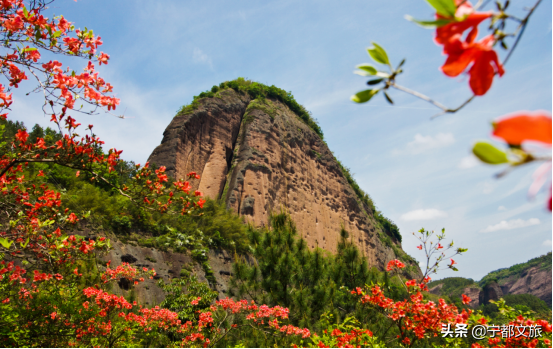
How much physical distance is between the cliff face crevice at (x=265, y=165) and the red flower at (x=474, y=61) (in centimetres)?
1252

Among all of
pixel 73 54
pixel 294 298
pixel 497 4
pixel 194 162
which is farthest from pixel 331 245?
pixel 497 4

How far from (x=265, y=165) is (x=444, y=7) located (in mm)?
16292

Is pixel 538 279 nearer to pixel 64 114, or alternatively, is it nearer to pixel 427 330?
pixel 427 330

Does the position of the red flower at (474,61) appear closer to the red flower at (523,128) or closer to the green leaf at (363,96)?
the green leaf at (363,96)

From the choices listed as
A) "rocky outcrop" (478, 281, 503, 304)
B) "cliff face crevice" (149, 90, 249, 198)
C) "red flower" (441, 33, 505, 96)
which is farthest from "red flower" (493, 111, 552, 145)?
"rocky outcrop" (478, 281, 503, 304)

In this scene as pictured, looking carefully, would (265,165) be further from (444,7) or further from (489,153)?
(489,153)

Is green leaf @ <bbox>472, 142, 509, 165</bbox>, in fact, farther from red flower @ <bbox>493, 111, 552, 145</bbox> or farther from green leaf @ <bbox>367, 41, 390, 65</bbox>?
green leaf @ <bbox>367, 41, 390, 65</bbox>

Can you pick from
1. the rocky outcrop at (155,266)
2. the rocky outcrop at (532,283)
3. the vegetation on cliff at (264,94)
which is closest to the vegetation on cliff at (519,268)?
the rocky outcrop at (532,283)

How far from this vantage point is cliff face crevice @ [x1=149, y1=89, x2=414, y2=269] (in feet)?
50.0

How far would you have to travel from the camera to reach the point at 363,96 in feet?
2.08

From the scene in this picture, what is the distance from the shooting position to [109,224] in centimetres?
877

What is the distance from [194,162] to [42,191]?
38.3 feet

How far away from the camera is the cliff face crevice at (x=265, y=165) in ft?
A: 50.0

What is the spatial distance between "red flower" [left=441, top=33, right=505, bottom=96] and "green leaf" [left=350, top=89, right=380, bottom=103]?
131mm
